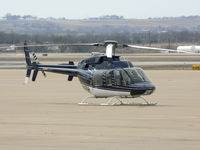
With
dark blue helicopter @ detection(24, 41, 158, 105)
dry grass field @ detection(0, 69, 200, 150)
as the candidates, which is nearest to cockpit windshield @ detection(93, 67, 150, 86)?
dark blue helicopter @ detection(24, 41, 158, 105)

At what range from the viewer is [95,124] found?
18.2 metres

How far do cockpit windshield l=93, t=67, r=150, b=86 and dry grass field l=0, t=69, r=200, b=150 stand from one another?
90cm

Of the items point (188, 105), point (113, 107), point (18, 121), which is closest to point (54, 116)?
point (18, 121)

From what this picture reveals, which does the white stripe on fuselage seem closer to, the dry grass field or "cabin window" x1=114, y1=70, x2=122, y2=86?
"cabin window" x1=114, y1=70, x2=122, y2=86

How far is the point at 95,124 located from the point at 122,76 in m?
5.28

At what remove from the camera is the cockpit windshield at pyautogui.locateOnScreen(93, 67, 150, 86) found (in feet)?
76.0

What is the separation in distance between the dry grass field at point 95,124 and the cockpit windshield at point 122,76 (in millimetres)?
896

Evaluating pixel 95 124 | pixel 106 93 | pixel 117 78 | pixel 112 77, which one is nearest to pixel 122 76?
pixel 117 78

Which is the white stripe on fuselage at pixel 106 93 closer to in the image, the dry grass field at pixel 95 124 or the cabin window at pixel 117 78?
the cabin window at pixel 117 78

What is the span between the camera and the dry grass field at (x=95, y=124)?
14.8m

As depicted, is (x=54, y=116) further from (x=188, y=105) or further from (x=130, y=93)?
(x=188, y=105)

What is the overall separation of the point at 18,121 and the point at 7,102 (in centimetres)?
665

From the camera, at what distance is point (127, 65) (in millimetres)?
23562

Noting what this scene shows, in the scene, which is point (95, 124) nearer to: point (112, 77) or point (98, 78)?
point (112, 77)
